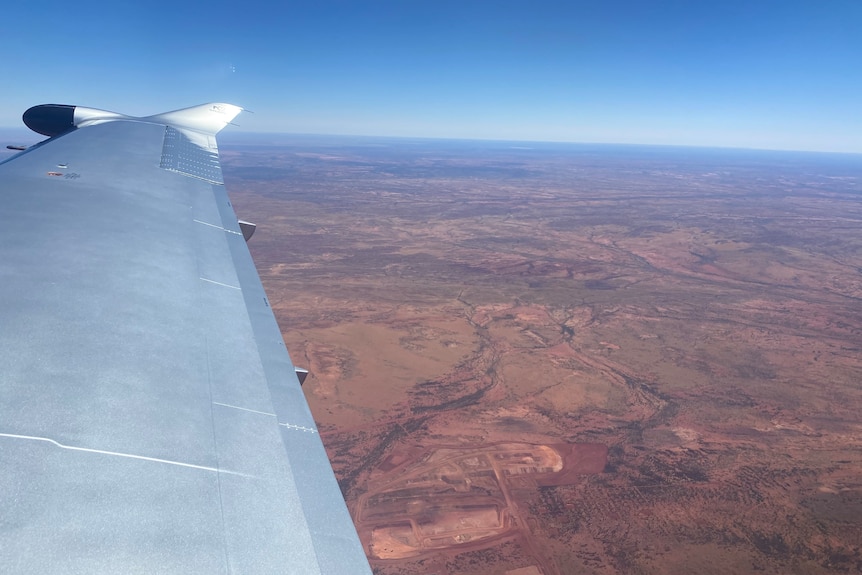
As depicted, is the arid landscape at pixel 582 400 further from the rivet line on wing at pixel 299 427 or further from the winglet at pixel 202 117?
the winglet at pixel 202 117

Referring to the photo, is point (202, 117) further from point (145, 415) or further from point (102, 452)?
point (102, 452)

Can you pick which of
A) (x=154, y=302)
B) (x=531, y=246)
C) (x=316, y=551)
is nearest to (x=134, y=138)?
(x=154, y=302)

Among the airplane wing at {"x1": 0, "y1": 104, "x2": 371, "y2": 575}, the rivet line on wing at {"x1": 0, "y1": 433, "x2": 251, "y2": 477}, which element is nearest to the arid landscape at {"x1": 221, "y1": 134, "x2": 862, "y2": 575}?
the airplane wing at {"x1": 0, "y1": 104, "x2": 371, "y2": 575}

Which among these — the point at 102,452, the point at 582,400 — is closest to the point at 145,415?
the point at 102,452

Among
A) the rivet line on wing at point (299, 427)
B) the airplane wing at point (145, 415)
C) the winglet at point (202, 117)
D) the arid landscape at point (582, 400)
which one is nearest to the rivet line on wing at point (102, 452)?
the airplane wing at point (145, 415)

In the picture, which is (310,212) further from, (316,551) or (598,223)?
(316,551)

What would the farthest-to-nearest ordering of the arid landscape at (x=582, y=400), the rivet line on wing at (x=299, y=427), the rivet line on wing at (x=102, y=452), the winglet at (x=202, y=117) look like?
the arid landscape at (x=582, y=400)
the winglet at (x=202, y=117)
the rivet line on wing at (x=299, y=427)
the rivet line on wing at (x=102, y=452)
